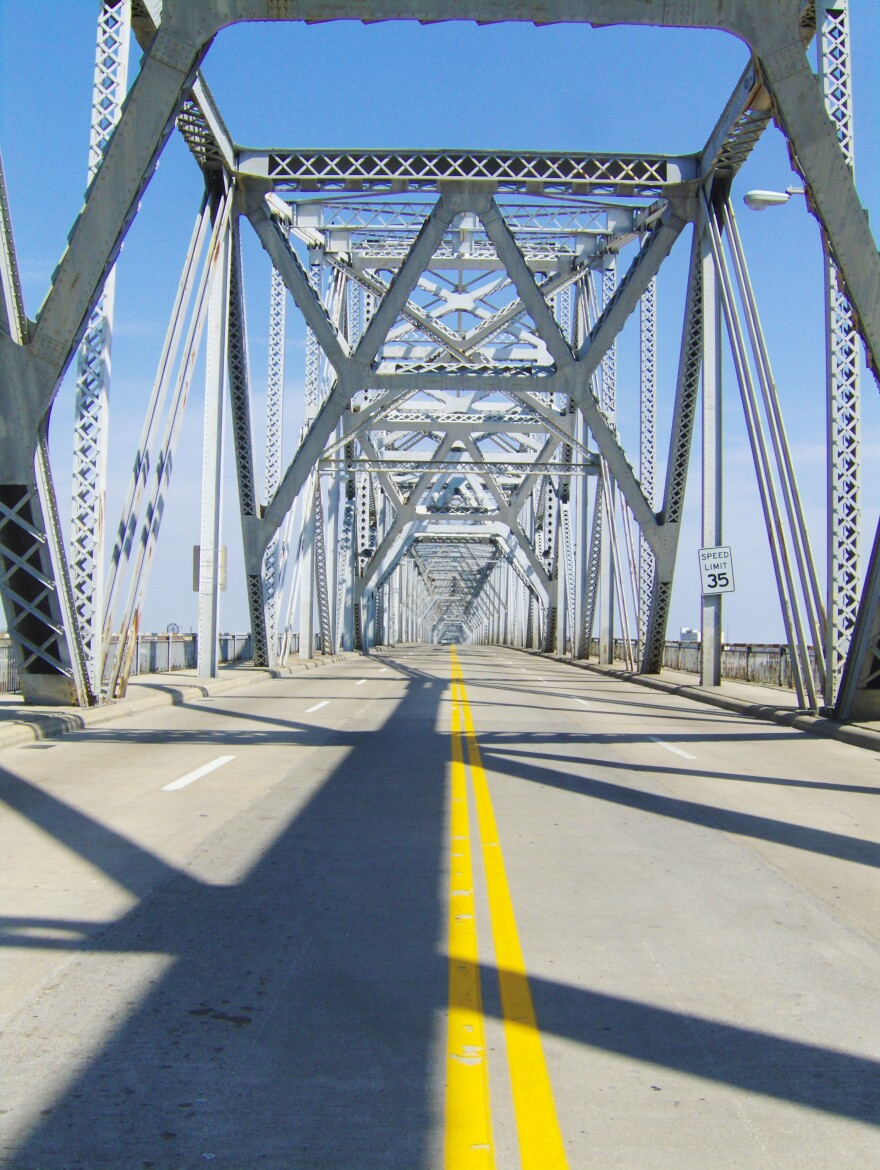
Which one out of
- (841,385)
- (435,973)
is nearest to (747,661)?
(841,385)

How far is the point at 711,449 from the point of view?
24484mm

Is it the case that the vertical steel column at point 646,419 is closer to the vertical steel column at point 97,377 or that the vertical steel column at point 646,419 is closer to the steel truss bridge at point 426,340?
the steel truss bridge at point 426,340

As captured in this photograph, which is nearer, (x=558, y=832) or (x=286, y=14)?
(x=558, y=832)

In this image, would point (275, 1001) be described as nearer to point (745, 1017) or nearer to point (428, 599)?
point (745, 1017)

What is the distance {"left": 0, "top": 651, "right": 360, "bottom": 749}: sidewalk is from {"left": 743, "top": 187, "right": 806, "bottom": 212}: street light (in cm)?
1141

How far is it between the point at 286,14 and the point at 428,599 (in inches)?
5545

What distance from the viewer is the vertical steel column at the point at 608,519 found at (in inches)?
1441

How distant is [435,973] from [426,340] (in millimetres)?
47604

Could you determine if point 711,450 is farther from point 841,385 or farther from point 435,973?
point 435,973

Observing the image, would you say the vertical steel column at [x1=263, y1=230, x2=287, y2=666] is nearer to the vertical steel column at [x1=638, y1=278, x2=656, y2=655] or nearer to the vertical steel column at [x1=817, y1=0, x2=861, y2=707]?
the vertical steel column at [x1=638, y1=278, x2=656, y2=655]

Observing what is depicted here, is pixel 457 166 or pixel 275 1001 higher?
pixel 457 166

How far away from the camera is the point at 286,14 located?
1571 centimetres

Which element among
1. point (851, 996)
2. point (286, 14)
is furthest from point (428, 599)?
point (851, 996)

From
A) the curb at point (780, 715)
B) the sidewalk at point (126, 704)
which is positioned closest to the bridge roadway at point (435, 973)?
the sidewalk at point (126, 704)
